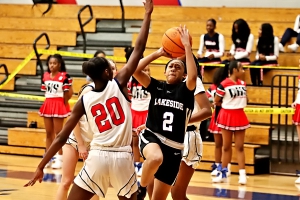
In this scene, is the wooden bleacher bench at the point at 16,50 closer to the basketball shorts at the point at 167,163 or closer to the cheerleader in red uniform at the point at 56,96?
the cheerleader in red uniform at the point at 56,96

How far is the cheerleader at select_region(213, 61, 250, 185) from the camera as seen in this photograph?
10234 millimetres

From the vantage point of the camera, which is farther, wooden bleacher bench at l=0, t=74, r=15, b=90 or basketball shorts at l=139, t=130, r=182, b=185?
wooden bleacher bench at l=0, t=74, r=15, b=90

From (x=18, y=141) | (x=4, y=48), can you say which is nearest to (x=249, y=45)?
(x=18, y=141)

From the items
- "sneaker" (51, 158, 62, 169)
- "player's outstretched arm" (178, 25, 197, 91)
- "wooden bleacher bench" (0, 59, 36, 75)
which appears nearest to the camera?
"player's outstretched arm" (178, 25, 197, 91)

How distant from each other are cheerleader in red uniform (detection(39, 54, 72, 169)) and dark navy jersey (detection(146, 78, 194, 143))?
529 cm

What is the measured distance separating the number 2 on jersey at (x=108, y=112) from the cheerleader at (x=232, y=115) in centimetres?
516

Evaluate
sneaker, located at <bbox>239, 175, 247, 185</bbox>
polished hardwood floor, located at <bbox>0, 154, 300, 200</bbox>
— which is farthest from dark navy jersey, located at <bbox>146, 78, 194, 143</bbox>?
sneaker, located at <bbox>239, 175, 247, 185</bbox>

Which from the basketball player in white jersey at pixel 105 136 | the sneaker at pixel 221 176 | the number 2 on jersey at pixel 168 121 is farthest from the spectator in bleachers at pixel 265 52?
the basketball player in white jersey at pixel 105 136

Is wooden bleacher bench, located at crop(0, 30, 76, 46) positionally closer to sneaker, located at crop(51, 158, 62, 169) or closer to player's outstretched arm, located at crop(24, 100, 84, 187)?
sneaker, located at crop(51, 158, 62, 169)

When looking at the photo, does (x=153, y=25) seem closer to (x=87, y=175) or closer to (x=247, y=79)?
(x=247, y=79)

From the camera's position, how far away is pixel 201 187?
964 cm

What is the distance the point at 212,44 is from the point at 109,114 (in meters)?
7.45

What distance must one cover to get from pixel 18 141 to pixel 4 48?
10.0 feet

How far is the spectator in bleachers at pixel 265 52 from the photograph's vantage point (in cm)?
1194
